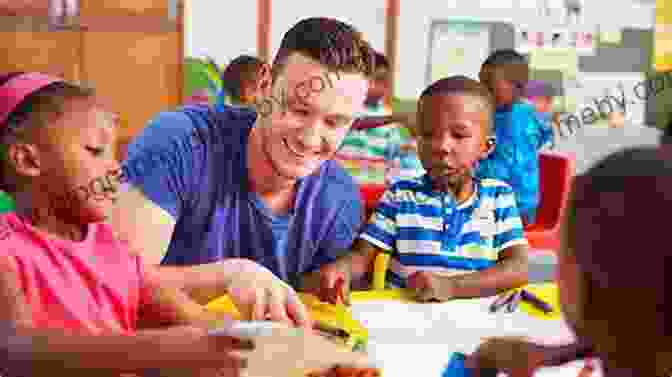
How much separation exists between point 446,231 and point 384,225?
4.9 inches

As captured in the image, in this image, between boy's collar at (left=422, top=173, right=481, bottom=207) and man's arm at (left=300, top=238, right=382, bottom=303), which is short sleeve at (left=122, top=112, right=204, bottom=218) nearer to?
man's arm at (left=300, top=238, right=382, bottom=303)

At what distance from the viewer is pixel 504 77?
307cm

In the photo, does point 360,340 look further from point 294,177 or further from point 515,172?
point 515,172

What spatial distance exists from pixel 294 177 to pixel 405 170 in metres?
1.65

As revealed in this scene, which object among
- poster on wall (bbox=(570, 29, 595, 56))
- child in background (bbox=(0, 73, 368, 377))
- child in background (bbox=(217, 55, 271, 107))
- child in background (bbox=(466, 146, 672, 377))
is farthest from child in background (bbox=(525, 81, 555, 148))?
child in background (bbox=(466, 146, 672, 377))

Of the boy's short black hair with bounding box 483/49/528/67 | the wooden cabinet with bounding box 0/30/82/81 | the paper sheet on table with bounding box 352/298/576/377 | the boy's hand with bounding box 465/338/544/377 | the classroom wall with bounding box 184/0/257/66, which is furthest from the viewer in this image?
the classroom wall with bounding box 184/0/257/66

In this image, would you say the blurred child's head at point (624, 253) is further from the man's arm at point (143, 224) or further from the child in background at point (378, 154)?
the child in background at point (378, 154)

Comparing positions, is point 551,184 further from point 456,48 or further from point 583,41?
point 583,41

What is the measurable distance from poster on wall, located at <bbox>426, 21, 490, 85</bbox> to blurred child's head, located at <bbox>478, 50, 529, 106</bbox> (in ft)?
4.38

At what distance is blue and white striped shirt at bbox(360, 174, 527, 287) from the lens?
1.66m

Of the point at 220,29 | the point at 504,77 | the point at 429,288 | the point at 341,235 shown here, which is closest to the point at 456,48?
the point at 220,29

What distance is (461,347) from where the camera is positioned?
3.76 feet

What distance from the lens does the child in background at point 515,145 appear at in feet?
8.70

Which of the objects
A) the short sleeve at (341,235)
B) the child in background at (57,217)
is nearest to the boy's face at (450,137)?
the short sleeve at (341,235)
